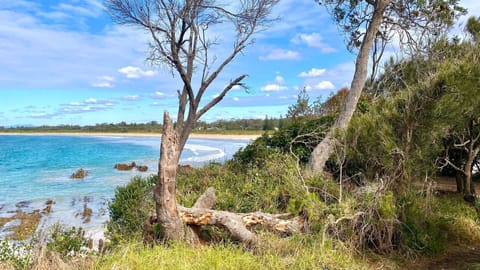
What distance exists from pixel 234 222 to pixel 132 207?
2.85 meters

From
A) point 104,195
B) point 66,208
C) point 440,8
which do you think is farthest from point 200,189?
point 104,195

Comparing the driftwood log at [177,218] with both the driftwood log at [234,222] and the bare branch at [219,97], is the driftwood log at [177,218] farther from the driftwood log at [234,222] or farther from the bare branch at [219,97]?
the bare branch at [219,97]

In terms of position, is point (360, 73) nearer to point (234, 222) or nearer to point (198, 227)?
point (234, 222)

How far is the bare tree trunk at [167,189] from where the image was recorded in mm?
4976

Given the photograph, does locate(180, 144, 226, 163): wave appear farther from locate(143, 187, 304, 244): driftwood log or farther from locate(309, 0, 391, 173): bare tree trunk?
locate(143, 187, 304, 244): driftwood log

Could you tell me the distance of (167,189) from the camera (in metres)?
4.99

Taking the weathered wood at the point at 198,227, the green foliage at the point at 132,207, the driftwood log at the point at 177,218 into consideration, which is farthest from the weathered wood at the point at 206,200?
the green foliage at the point at 132,207

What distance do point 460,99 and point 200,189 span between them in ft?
16.6

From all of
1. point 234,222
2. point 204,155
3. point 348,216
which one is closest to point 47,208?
point 234,222

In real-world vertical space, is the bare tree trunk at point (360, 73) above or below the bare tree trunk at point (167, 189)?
above

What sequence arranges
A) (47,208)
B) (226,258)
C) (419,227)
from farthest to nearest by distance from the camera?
(47,208) < (419,227) < (226,258)

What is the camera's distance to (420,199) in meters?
6.06

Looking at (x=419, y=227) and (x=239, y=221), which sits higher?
(x=239, y=221)

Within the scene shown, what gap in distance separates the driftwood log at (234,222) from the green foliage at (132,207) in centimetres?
138
